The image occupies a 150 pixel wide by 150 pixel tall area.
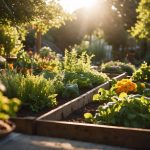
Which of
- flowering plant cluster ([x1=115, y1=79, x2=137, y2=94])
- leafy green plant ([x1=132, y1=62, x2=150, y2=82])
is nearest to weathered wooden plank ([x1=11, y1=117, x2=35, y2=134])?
flowering plant cluster ([x1=115, y1=79, x2=137, y2=94])

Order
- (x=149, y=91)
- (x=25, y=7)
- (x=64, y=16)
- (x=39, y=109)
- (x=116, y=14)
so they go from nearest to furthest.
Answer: (x=39, y=109) < (x=149, y=91) < (x=25, y=7) < (x=64, y=16) < (x=116, y=14)

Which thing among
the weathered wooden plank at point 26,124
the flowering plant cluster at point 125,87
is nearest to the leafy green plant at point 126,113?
the weathered wooden plank at point 26,124

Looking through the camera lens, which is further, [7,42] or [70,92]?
[7,42]

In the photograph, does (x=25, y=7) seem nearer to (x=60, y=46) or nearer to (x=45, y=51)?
(x=45, y=51)

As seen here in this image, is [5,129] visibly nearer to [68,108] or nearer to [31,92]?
[31,92]

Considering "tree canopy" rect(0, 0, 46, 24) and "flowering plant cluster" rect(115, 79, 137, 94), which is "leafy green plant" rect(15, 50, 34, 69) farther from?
"flowering plant cluster" rect(115, 79, 137, 94)

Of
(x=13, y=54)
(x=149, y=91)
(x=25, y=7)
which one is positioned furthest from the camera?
(x=13, y=54)

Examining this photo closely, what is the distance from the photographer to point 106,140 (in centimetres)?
575

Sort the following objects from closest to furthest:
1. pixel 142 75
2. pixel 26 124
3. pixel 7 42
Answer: pixel 26 124, pixel 142 75, pixel 7 42

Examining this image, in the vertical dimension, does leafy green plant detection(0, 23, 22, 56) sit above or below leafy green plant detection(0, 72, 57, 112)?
above

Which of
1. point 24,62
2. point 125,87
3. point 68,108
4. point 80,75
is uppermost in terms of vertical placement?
point 24,62

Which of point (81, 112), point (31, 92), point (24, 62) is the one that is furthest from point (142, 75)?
point (31, 92)

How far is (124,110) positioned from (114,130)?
0.60m

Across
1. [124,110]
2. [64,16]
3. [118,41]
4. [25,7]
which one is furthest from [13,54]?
[118,41]
